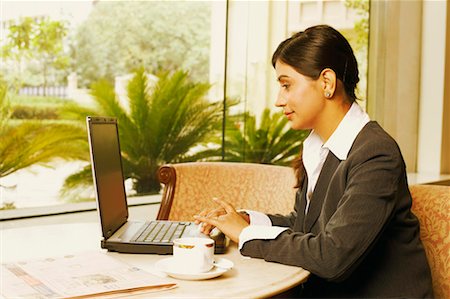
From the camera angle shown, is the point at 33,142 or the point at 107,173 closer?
the point at 107,173

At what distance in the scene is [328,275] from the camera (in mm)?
1746

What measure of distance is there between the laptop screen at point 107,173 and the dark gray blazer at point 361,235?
0.42 meters

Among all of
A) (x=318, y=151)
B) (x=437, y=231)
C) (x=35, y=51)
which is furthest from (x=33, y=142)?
(x=437, y=231)

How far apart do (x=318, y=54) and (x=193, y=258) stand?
0.78 metres

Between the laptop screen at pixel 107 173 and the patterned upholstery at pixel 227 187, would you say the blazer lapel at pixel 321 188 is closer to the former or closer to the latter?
the laptop screen at pixel 107 173

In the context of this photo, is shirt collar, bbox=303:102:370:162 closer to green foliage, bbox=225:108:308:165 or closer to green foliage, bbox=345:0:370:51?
green foliage, bbox=225:108:308:165

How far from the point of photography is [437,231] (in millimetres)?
2273

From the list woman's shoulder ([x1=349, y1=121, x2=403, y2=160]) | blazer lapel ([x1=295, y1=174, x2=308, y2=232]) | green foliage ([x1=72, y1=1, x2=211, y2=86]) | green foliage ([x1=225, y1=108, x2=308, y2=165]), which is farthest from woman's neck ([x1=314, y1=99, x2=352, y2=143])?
green foliage ([x1=225, y1=108, x2=308, y2=165])

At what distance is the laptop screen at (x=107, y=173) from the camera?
1.89 m

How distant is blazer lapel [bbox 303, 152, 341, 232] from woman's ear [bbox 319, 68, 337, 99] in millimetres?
194

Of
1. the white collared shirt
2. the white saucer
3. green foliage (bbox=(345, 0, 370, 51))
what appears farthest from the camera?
green foliage (bbox=(345, 0, 370, 51))

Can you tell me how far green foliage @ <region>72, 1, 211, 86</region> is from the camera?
4.66m

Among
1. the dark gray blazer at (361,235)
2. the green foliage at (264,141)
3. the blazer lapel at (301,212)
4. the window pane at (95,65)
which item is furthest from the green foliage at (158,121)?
the dark gray blazer at (361,235)

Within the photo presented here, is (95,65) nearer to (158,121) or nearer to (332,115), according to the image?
(158,121)
